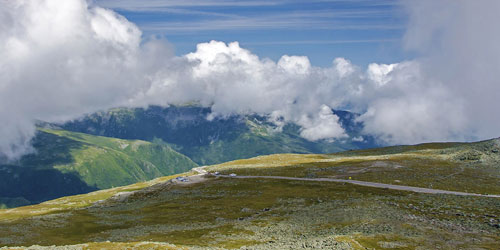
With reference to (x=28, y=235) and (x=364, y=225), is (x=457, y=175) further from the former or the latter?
(x=28, y=235)

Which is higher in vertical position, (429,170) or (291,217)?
(429,170)

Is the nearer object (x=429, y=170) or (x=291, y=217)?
(x=291, y=217)

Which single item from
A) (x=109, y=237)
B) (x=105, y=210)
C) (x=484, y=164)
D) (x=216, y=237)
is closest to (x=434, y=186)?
(x=484, y=164)

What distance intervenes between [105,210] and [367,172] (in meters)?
103

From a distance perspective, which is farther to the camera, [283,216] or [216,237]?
[283,216]

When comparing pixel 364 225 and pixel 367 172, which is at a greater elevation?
pixel 367 172

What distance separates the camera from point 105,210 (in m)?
124

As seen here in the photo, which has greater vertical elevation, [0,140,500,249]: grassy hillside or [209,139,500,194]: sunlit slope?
[209,139,500,194]: sunlit slope

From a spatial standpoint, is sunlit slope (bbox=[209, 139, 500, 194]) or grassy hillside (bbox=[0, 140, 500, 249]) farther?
sunlit slope (bbox=[209, 139, 500, 194])

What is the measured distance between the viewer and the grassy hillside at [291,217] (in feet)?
197

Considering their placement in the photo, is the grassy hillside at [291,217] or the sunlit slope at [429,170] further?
the sunlit slope at [429,170]

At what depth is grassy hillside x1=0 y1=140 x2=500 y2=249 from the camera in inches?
2359

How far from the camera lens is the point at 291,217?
87.8 meters

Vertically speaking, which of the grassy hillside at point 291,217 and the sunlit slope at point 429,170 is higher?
the sunlit slope at point 429,170
